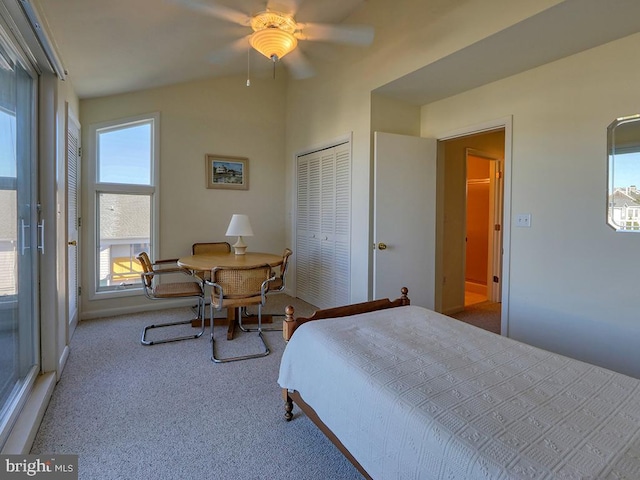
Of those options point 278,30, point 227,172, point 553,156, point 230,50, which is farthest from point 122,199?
point 553,156

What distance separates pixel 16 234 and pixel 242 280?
147 cm

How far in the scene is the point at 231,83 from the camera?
172 inches

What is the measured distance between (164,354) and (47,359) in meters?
0.78

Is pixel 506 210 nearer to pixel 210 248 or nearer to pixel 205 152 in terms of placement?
pixel 210 248

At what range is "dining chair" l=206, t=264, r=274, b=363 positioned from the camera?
278cm

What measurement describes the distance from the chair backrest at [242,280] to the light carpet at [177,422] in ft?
1.65

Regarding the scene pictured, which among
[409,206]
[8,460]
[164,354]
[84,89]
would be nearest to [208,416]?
[8,460]

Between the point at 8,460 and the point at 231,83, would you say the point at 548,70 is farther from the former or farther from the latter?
the point at 8,460

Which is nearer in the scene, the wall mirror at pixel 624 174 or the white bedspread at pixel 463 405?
the white bedspread at pixel 463 405

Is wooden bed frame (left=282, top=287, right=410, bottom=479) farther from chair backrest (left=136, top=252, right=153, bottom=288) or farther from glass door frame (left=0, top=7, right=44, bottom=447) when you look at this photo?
chair backrest (left=136, top=252, right=153, bottom=288)

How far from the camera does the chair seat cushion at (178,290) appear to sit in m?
3.15

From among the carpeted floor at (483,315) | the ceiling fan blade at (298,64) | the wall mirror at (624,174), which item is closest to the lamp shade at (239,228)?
the ceiling fan blade at (298,64)

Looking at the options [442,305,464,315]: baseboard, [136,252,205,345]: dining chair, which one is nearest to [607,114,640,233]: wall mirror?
Answer: [442,305,464,315]: baseboard

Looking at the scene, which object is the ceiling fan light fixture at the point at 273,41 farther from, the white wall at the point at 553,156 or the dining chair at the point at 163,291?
the dining chair at the point at 163,291
